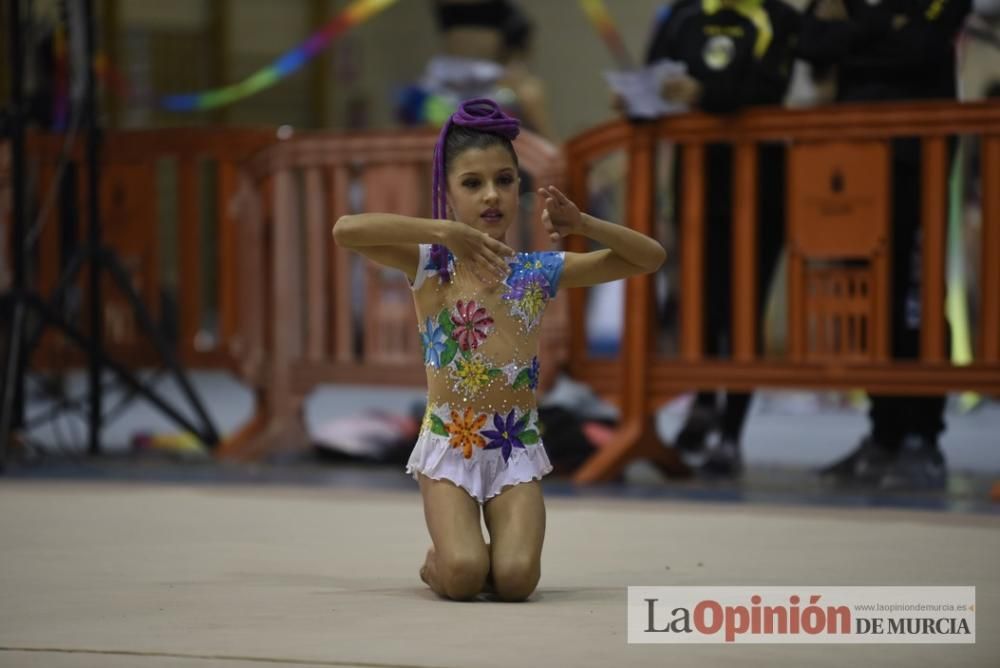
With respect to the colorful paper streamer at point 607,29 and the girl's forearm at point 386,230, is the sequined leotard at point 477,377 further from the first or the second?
the colorful paper streamer at point 607,29

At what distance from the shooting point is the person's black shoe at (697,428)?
7211 mm

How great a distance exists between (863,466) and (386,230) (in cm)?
304

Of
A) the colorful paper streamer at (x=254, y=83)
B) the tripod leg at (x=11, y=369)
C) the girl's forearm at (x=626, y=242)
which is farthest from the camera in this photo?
the colorful paper streamer at (x=254, y=83)

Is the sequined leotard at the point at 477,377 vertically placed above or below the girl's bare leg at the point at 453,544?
above

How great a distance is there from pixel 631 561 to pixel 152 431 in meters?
4.62

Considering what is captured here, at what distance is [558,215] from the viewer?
3.77 m

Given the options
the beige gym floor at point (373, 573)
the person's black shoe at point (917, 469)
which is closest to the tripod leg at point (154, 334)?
the beige gym floor at point (373, 573)

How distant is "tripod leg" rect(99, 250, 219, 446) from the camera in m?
7.15

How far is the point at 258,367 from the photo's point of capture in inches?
291

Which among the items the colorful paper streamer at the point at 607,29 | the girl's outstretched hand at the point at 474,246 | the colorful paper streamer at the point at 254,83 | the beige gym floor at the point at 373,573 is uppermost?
the colorful paper streamer at the point at 607,29

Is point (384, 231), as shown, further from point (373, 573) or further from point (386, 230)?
point (373, 573)

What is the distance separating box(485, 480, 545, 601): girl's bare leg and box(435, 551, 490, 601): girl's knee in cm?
4

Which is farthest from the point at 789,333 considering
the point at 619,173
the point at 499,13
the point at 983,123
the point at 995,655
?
the point at 619,173

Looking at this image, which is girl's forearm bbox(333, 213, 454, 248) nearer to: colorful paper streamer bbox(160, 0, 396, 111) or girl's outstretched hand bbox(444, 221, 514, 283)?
girl's outstretched hand bbox(444, 221, 514, 283)
